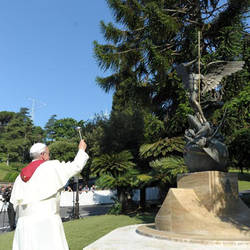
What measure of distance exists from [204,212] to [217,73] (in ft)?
14.5

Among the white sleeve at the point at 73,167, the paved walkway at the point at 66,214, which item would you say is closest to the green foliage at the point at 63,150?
the paved walkway at the point at 66,214

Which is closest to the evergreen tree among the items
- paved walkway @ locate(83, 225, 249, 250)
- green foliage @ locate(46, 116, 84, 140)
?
paved walkway @ locate(83, 225, 249, 250)

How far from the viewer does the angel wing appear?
28.7ft

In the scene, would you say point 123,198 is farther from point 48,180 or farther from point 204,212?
point 48,180

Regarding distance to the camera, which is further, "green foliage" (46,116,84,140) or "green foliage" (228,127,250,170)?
"green foliage" (46,116,84,140)

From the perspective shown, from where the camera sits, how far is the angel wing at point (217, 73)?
28.7 feet

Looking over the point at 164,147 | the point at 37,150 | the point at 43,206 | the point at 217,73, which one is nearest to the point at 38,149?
the point at 37,150

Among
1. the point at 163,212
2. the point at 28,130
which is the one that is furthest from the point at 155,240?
the point at 28,130

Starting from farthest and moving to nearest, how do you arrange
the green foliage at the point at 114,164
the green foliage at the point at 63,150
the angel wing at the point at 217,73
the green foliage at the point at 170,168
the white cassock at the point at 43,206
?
the green foliage at the point at 63,150 < the green foliage at the point at 114,164 < the green foliage at the point at 170,168 < the angel wing at the point at 217,73 < the white cassock at the point at 43,206

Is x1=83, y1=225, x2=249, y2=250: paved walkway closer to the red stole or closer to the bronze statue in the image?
the bronze statue

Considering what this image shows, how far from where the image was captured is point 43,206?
10.2ft

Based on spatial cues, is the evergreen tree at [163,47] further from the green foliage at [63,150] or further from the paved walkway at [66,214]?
the green foliage at [63,150]

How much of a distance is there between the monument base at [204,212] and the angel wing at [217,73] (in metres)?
2.90

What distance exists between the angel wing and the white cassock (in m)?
6.49
